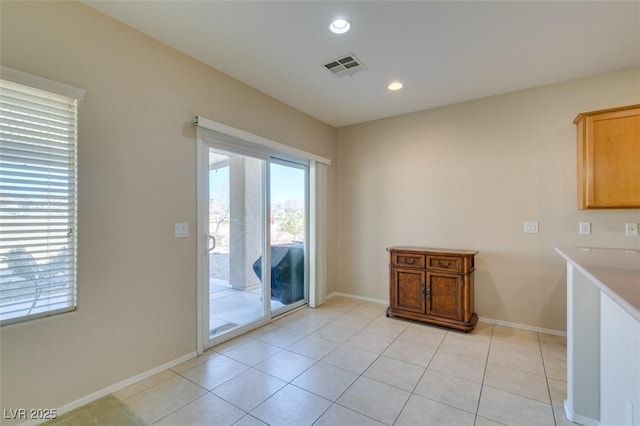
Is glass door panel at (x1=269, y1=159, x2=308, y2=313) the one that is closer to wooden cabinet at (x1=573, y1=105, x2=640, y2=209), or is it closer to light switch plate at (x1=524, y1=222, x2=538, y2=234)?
light switch plate at (x1=524, y1=222, x2=538, y2=234)

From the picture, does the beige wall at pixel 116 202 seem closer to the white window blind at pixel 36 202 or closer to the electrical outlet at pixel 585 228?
the white window blind at pixel 36 202

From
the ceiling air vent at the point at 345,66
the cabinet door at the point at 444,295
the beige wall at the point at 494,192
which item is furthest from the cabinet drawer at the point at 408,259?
the ceiling air vent at the point at 345,66

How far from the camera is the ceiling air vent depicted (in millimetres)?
2645

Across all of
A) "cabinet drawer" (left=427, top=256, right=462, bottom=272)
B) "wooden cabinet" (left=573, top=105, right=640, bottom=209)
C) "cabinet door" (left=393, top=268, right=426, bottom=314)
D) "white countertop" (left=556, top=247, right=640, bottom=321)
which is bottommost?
"cabinet door" (left=393, top=268, right=426, bottom=314)

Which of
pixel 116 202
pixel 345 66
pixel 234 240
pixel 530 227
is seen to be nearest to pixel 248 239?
pixel 234 240

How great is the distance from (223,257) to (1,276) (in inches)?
62.3

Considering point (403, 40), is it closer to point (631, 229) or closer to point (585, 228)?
point (585, 228)

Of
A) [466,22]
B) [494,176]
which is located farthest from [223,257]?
[494,176]

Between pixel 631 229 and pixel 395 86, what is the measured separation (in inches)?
108

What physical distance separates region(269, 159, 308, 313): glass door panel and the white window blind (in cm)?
197

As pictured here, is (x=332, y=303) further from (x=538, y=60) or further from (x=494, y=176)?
(x=538, y=60)

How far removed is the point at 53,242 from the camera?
73.4 inches

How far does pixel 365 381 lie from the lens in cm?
224

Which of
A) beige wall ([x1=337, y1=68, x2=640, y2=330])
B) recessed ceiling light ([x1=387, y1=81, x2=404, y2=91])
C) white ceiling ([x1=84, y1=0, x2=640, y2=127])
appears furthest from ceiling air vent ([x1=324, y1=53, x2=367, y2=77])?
beige wall ([x1=337, y1=68, x2=640, y2=330])
